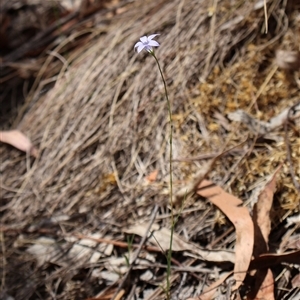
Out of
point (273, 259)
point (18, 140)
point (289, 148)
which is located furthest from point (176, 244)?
point (18, 140)

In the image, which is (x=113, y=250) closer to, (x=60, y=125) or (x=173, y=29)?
(x=60, y=125)

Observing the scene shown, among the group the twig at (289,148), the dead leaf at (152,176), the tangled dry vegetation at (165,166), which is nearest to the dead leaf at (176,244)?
the tangled dry vegetation at (165,166)

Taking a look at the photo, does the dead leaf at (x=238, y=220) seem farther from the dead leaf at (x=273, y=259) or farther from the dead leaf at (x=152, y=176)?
the dead leaf at (x=152, y=176)

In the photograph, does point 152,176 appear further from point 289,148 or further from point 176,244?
point 289,148

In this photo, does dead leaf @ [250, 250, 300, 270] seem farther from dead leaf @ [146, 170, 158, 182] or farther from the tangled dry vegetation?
dead leaf @ [146, 170, 158, 182]

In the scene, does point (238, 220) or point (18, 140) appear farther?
point (18, 140)

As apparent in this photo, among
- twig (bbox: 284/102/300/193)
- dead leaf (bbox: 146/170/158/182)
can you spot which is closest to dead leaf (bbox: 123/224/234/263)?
dead leaf (bbox: 146/170/158/182)

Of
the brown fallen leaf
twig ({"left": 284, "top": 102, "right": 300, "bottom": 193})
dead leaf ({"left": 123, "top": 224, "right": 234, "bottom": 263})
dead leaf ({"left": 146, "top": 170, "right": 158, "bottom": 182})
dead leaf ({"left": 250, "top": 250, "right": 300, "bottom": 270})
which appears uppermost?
the brown fallen leaf

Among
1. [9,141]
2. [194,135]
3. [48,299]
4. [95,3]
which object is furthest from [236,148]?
[95,3]
